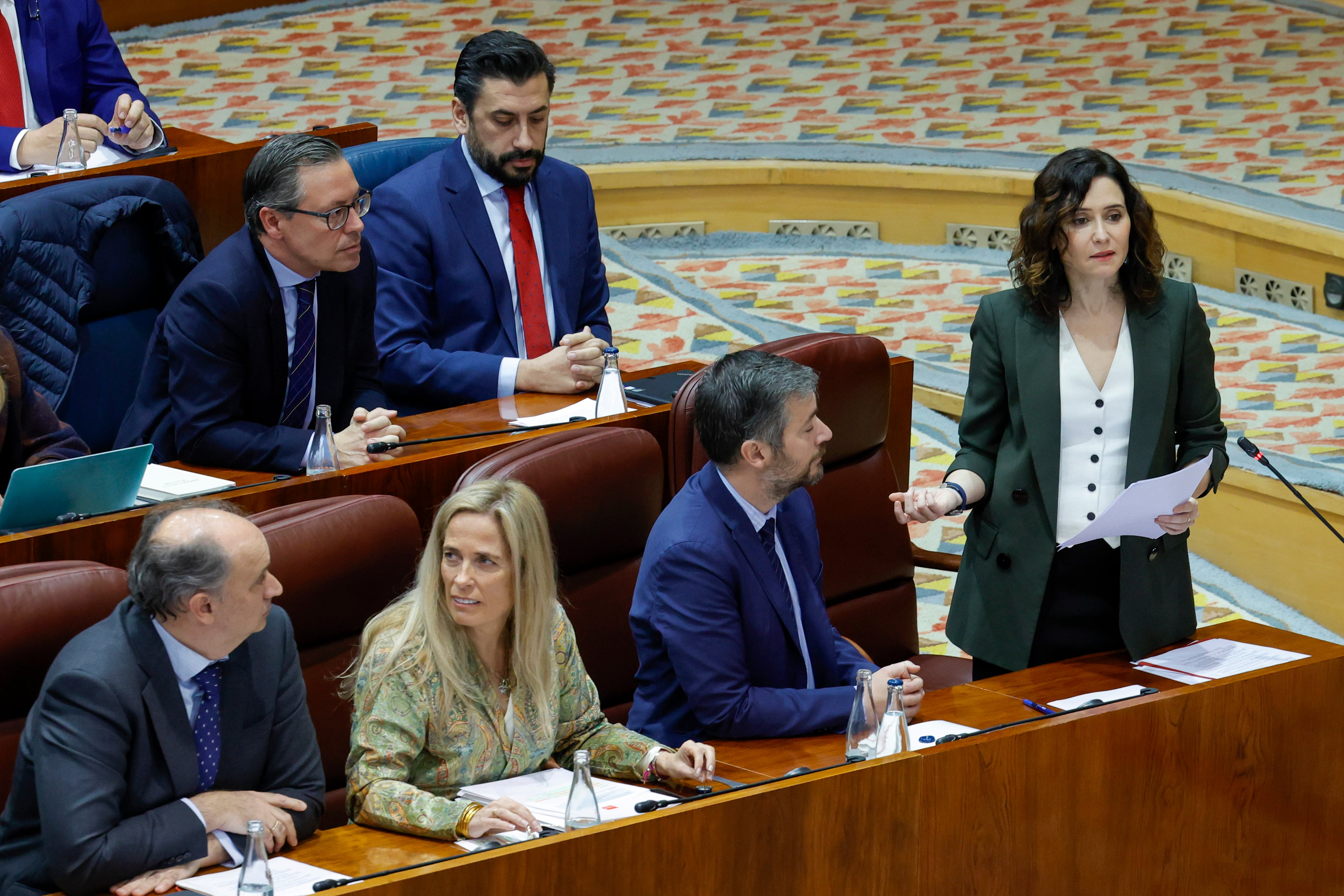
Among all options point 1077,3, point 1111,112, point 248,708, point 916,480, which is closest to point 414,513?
point 248,708

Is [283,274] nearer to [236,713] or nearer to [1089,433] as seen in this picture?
[236,713]

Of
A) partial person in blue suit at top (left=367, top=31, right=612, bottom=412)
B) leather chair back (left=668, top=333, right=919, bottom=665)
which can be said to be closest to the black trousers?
leather chair back (left=668, top=333, right=919, bottom=665)

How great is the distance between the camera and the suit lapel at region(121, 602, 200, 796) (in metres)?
1.66

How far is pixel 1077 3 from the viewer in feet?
Answer: 21.3

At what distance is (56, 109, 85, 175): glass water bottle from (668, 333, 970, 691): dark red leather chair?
1238mm

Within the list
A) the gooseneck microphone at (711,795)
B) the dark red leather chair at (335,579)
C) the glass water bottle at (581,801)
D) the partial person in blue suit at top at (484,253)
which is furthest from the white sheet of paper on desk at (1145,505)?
the partial person in blue suit at top at (484,253)

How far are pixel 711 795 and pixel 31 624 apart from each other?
721 mm

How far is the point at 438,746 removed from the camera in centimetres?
184

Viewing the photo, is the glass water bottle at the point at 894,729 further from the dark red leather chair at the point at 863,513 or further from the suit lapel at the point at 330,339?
the suit lapel at the point at 330,339

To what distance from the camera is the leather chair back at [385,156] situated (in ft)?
10.5

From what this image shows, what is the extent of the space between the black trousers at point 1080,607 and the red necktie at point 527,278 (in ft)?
3.49

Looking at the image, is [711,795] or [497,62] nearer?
[711,795]

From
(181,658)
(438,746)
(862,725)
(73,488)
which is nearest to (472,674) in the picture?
(438,746)

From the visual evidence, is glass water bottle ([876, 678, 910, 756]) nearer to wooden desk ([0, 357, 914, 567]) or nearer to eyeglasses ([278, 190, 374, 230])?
wooden desk ([0, 357, 914, 567])
